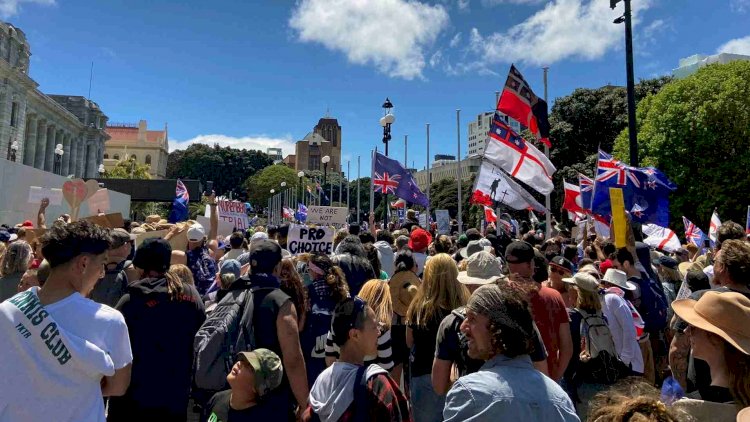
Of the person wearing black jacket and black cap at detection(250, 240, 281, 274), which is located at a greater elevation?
black cap at detection(250, 240, 281, 274)

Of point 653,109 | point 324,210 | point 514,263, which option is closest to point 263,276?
point 514,263

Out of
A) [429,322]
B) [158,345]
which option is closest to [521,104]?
[429,322]

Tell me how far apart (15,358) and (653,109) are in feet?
109

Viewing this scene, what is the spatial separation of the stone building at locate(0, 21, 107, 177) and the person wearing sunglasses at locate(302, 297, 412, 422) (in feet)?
162

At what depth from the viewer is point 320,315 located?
407 centimetres

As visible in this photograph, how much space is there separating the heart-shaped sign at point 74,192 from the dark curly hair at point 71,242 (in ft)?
29.3

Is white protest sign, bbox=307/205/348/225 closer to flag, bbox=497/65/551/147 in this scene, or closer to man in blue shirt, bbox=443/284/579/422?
flag, bbox=497/65/551/147

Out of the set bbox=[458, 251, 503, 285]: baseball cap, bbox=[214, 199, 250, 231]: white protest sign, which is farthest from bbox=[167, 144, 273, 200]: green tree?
bbox=[458, 251, 503, 285]: baseball cap

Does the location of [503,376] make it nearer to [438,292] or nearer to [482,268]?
[438,292]

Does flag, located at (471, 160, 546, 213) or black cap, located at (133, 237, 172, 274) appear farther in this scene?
flag, located at (471, 160, 546, 213)

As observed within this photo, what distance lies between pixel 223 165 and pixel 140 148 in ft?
95.3

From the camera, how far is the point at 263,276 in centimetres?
355

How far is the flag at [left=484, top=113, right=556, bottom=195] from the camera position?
12.2 metres

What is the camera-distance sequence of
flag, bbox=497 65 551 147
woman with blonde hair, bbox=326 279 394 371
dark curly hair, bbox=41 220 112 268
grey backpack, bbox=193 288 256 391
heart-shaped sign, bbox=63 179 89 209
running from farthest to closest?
flag, bbox=497 65 551 147, heart-shaped sign, bbox=63 179 89 209, woman with blonde hair, bbox=326 279 394 371, grey backpack, bbox=193 288 256 391, dark curly hair, bbox=41 220 112 268
